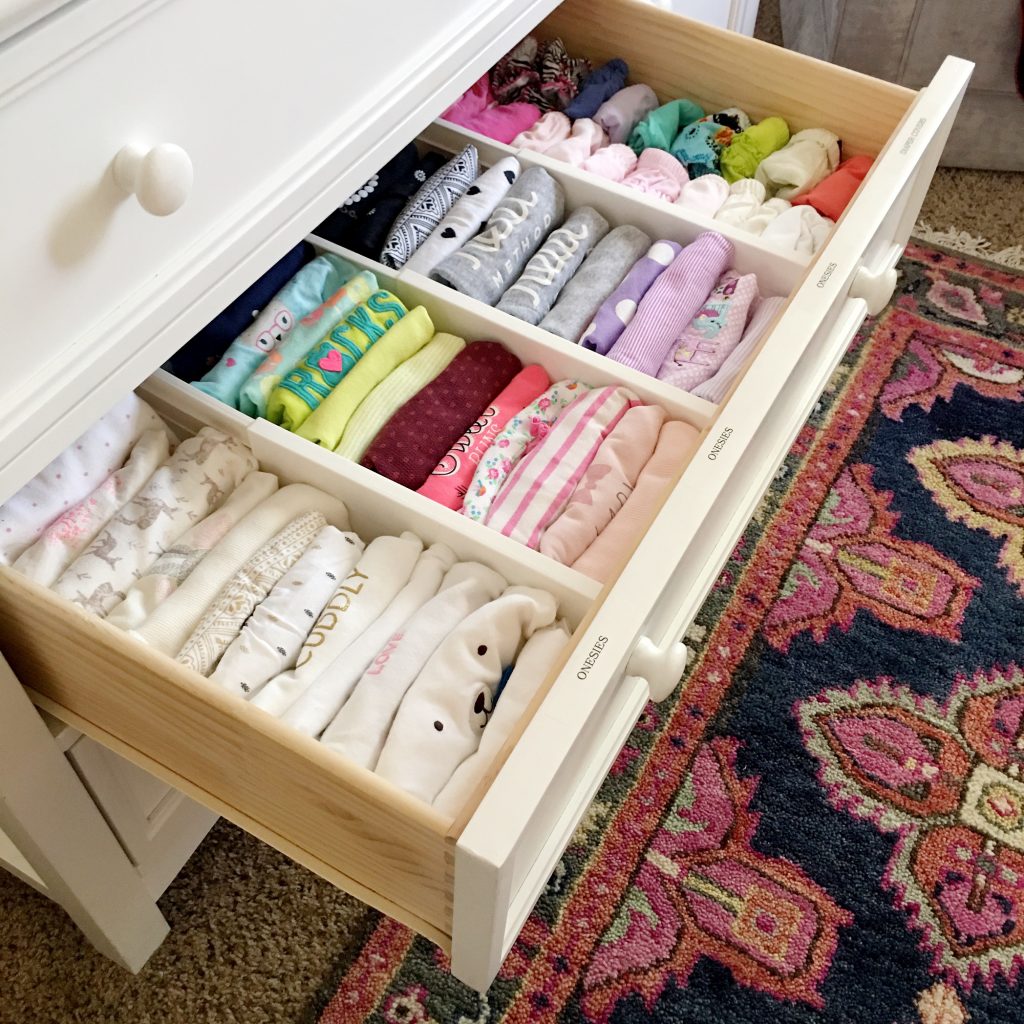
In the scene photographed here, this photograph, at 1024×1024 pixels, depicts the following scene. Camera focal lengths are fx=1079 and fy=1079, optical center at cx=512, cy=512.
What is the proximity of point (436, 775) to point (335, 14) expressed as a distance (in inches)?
18.6

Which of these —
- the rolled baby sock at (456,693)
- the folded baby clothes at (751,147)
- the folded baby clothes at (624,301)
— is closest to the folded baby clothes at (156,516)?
the rolled baby sock at (456,693)

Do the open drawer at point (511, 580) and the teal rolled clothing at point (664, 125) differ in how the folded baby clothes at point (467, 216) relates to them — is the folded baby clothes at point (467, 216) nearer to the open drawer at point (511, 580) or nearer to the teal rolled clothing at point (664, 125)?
the open drawer at point (511, 580)

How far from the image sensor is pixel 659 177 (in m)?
1.06

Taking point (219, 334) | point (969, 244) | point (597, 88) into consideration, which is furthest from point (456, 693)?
point (969, 244)

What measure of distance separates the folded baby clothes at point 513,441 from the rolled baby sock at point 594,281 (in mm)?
64

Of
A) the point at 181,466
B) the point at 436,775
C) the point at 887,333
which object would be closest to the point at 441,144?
the point at 181,466

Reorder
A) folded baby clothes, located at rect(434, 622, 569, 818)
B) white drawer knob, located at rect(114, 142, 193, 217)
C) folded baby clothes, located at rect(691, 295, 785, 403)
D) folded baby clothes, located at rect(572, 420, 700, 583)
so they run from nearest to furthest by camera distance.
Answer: white drawer knob, located at rect(114, 142, 193, 217)
folded baby clothes, located at rect(434, 622, 569, 818)
folded baby clothes, located at rect(572, 420, 700, 583)
folded baby clothes, located at rect(691, 295, 785, 403)

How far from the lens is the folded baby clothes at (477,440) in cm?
82

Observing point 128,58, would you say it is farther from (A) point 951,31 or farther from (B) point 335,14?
(A) point 951,31

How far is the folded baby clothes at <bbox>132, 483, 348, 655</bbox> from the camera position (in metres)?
0.71

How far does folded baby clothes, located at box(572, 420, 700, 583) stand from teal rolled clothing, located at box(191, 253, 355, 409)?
0.31 meters

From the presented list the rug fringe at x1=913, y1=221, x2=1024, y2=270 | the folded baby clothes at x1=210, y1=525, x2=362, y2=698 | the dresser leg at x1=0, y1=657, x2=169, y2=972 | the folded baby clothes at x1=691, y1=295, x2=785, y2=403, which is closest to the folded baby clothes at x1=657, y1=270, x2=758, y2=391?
the folded baby clothes at x1=691, y1=295, x2=785, y2=403

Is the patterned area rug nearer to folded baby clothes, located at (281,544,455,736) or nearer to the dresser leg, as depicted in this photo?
the dresser leg

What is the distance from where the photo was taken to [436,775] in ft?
2.20
